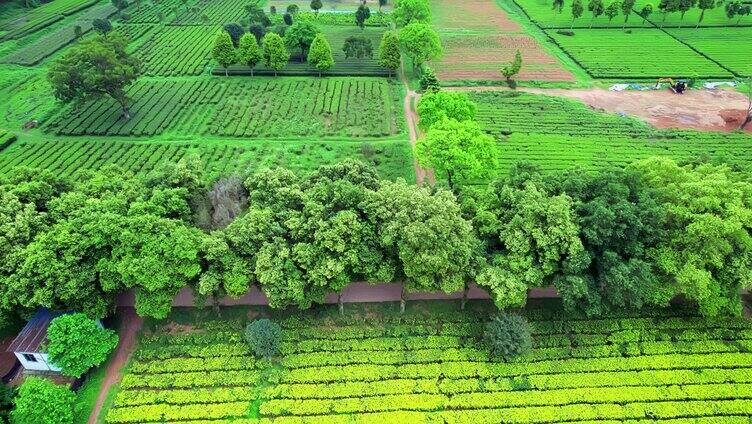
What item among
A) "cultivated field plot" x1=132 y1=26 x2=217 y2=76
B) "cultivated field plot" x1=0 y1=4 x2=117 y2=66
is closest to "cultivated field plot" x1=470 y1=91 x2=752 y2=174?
"cultivated field plot" x1=132 y1=26 x2=217 y2=76

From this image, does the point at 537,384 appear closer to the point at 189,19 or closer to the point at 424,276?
the point at 424,276

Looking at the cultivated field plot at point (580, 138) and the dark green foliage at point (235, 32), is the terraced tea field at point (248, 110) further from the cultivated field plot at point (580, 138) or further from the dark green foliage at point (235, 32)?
the cultivated field plot at point (580, 138)

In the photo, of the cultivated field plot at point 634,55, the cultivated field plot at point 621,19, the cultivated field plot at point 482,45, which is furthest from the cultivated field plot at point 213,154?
the cultivated field plot at point 621,19

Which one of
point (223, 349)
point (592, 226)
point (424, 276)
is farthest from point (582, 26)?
point (223, 349)

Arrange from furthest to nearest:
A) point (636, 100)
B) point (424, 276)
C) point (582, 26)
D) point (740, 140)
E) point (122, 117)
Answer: point (582, 26) < point (636, 100) < point (122, 117) < point (740, 140) < point (424, 276)

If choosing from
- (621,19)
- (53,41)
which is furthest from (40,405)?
(621,19)

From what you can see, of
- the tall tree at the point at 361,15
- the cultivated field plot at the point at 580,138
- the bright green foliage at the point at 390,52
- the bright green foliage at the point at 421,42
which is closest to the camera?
the cultivated field plot at the point at 580,138
